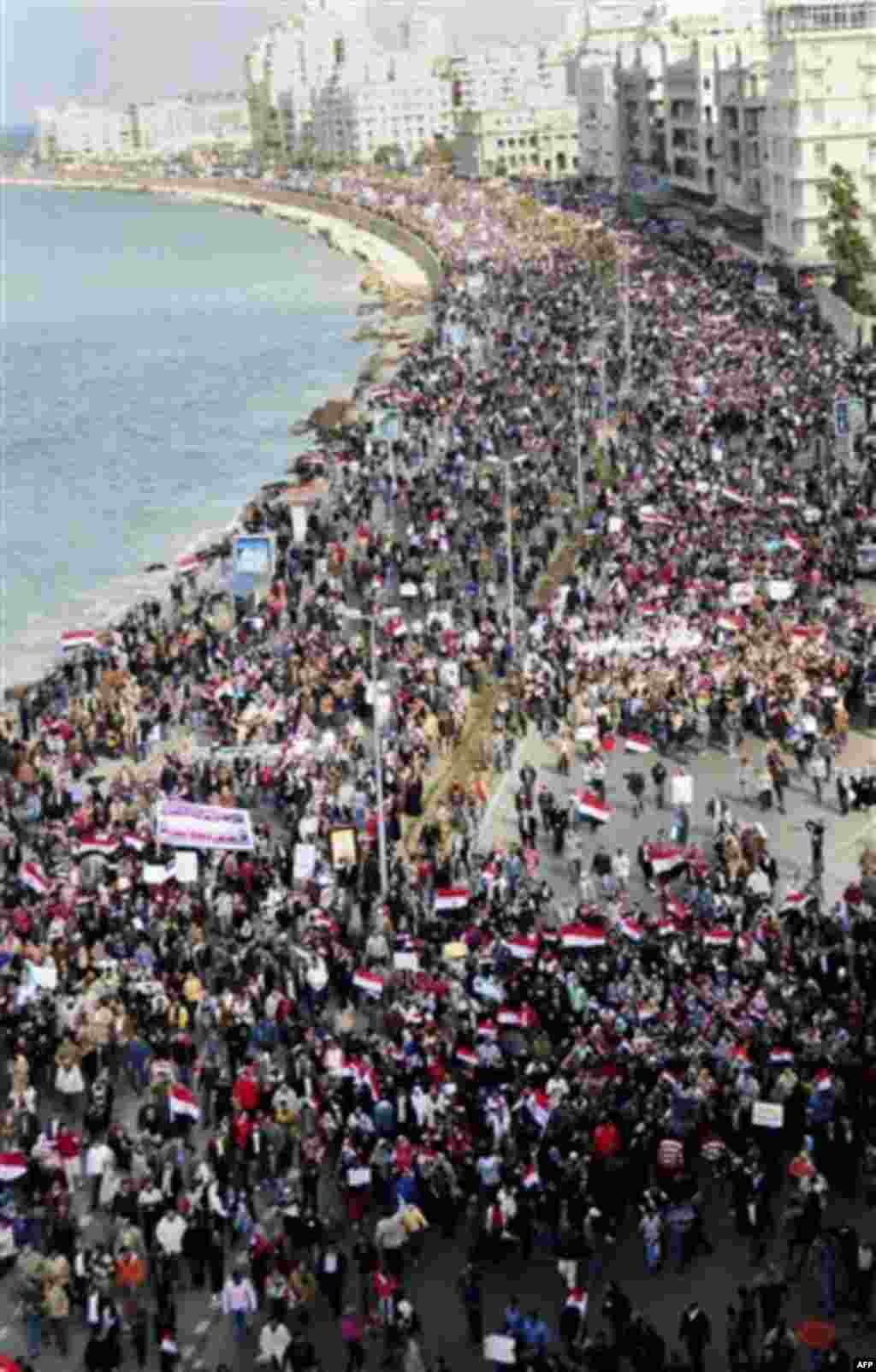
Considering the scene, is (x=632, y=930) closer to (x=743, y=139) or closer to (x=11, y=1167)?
(x=11, y=1167)

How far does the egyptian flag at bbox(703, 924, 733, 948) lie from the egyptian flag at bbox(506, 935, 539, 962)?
173 centimetres

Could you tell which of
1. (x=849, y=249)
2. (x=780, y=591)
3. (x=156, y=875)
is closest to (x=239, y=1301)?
(x=156, y=875)

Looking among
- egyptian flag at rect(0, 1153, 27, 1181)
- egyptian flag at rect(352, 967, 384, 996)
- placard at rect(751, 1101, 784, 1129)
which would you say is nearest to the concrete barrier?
egyptian flag at rect(352, 967, 384, 996)

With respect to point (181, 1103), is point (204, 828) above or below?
above

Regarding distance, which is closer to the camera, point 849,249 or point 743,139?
point 849,249

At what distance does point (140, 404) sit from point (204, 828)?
214 ft

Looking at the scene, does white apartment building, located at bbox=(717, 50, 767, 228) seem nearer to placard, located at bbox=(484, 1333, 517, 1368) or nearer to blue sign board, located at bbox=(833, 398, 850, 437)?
blue sign board, located at bbox=(833, 398, 850, 437)

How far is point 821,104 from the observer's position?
7694cm

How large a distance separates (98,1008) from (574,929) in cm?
488

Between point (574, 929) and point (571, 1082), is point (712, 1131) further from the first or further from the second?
point (574, 929)

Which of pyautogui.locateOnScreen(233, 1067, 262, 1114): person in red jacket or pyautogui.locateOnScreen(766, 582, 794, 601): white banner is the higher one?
pyautogui.locateOnScreen(766, 582, 794, 601): white banner

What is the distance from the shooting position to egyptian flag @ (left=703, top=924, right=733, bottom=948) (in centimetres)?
2206

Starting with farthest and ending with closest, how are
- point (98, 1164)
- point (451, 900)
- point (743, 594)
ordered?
point (743, 594) → point (451, 900) → point (98, 1164)

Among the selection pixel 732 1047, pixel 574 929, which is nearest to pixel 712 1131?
pixel 732 1047
